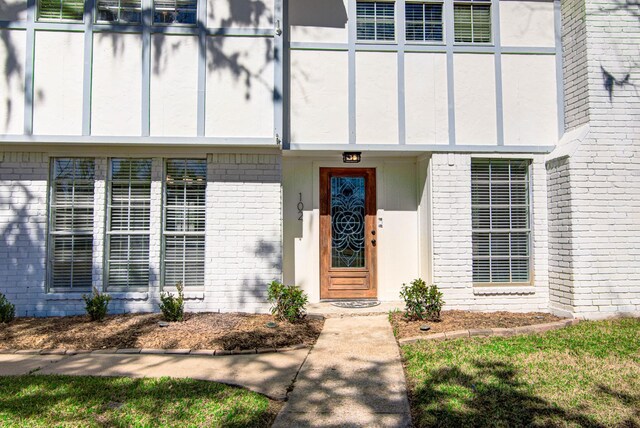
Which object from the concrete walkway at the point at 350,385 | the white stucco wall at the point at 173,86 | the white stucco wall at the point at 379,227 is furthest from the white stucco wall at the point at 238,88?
the concrete walkway at the point at 350,385

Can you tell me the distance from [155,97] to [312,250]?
3477 mm

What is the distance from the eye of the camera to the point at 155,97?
6.38 metres

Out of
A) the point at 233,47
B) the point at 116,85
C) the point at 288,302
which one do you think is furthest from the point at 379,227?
the point at 116,85

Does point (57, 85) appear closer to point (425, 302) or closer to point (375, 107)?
point (375, 107)

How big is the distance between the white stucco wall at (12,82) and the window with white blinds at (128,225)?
1.39m

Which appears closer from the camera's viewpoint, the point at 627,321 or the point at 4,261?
the point at 627,321

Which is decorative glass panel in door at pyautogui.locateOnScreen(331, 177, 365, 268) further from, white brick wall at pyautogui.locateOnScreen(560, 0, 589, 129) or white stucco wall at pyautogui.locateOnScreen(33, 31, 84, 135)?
white stucco wall at pyautogui.locateOnScreen(33, 31, 84, 135)

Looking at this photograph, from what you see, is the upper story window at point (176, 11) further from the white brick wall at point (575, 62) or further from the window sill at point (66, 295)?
the white brick wall at point (575, 62)

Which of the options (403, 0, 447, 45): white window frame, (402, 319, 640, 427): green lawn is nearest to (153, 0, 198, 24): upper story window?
(403, 0, 447, 45): white window frame

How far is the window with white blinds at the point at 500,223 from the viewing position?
6883mm

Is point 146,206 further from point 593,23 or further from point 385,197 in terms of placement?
point 593,23

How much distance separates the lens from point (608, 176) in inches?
247

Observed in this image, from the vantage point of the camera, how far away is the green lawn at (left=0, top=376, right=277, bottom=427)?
3176 mm

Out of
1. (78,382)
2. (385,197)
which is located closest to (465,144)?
(385,197)
